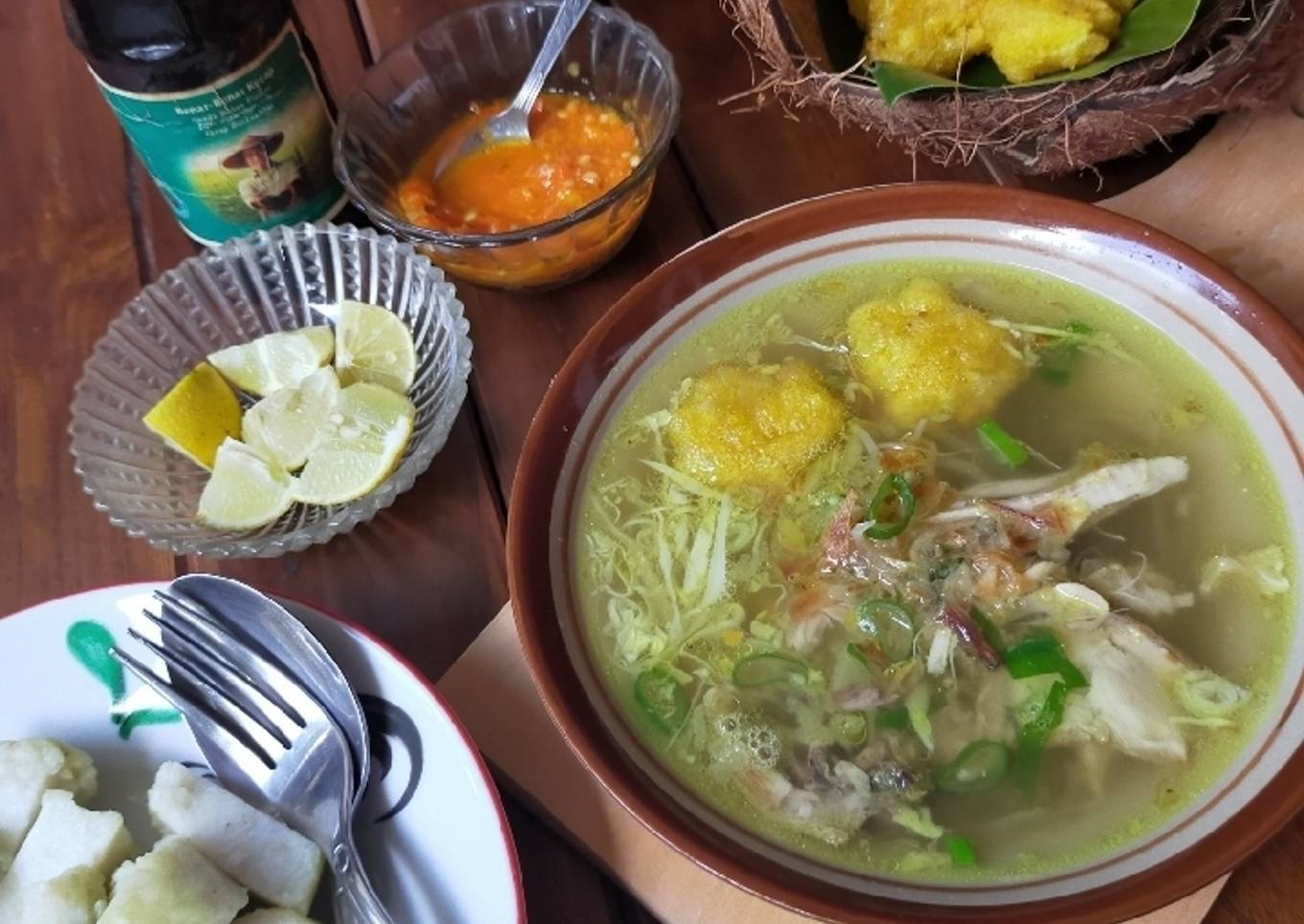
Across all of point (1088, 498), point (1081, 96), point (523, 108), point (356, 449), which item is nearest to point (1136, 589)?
point (1088, 498)

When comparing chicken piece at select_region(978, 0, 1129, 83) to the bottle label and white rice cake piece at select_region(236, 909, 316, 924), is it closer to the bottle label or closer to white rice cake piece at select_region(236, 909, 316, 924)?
the bottle label

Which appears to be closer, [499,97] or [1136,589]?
[1136,589]

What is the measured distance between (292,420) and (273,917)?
449mm

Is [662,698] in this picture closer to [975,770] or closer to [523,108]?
[975,770]

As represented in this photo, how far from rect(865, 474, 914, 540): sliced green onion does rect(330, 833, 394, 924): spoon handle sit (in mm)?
473

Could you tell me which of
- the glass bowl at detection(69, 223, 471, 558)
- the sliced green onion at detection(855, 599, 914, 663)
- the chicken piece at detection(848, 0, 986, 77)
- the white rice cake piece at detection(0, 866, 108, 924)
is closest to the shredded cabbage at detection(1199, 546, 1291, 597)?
the sliced green onion at detection(855, 599, 914, 663)

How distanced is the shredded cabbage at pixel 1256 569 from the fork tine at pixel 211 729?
756 mm

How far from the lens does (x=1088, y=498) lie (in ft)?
3.01

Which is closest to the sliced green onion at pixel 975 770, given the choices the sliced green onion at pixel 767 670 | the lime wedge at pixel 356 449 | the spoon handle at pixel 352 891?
the sliced green onion at pixel 767 670

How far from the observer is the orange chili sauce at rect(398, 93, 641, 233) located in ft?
3.76

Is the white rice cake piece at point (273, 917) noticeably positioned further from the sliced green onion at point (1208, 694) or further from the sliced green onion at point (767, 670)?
the sliced green onion at point (1208, 694)

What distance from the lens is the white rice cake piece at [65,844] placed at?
771 millimetres

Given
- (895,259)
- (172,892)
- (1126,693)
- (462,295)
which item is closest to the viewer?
(172,892)

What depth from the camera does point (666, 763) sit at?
2.71 ft
